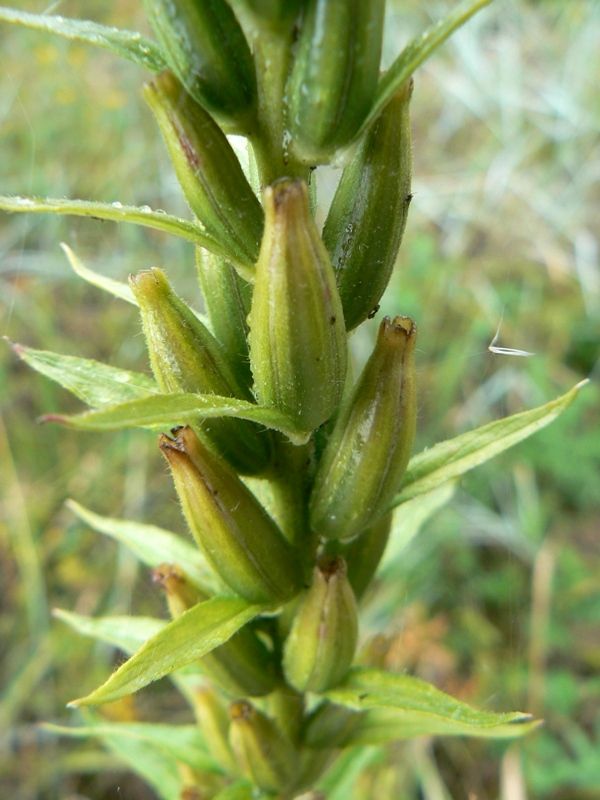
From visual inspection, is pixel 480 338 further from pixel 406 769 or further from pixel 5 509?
pixel 5 509

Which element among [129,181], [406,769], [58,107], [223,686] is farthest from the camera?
[58,107]

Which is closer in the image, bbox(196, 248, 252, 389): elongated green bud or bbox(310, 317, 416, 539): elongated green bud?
bbox(310, 317, 416, 539): elongated green bud

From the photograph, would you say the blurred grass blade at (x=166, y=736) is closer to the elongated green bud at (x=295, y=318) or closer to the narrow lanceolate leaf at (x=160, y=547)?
the narrow lanceolate leaf at (x=160, y=547)

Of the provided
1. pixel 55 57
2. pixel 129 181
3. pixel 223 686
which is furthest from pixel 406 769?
pixel 55 57

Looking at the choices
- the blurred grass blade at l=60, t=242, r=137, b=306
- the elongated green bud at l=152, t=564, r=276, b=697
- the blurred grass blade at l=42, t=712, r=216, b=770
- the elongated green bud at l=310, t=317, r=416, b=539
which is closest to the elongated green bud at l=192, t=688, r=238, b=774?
the blurred grass blade at l=42, t=712, r=216, b=770

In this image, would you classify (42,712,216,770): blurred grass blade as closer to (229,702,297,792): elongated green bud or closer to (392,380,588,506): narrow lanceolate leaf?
(229,702,297,792): elongated green bud

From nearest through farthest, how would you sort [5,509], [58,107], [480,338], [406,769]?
[406,769], [5,509], [480,338], [58,107]

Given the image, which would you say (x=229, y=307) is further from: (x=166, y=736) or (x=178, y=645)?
(x=166, y=736)
